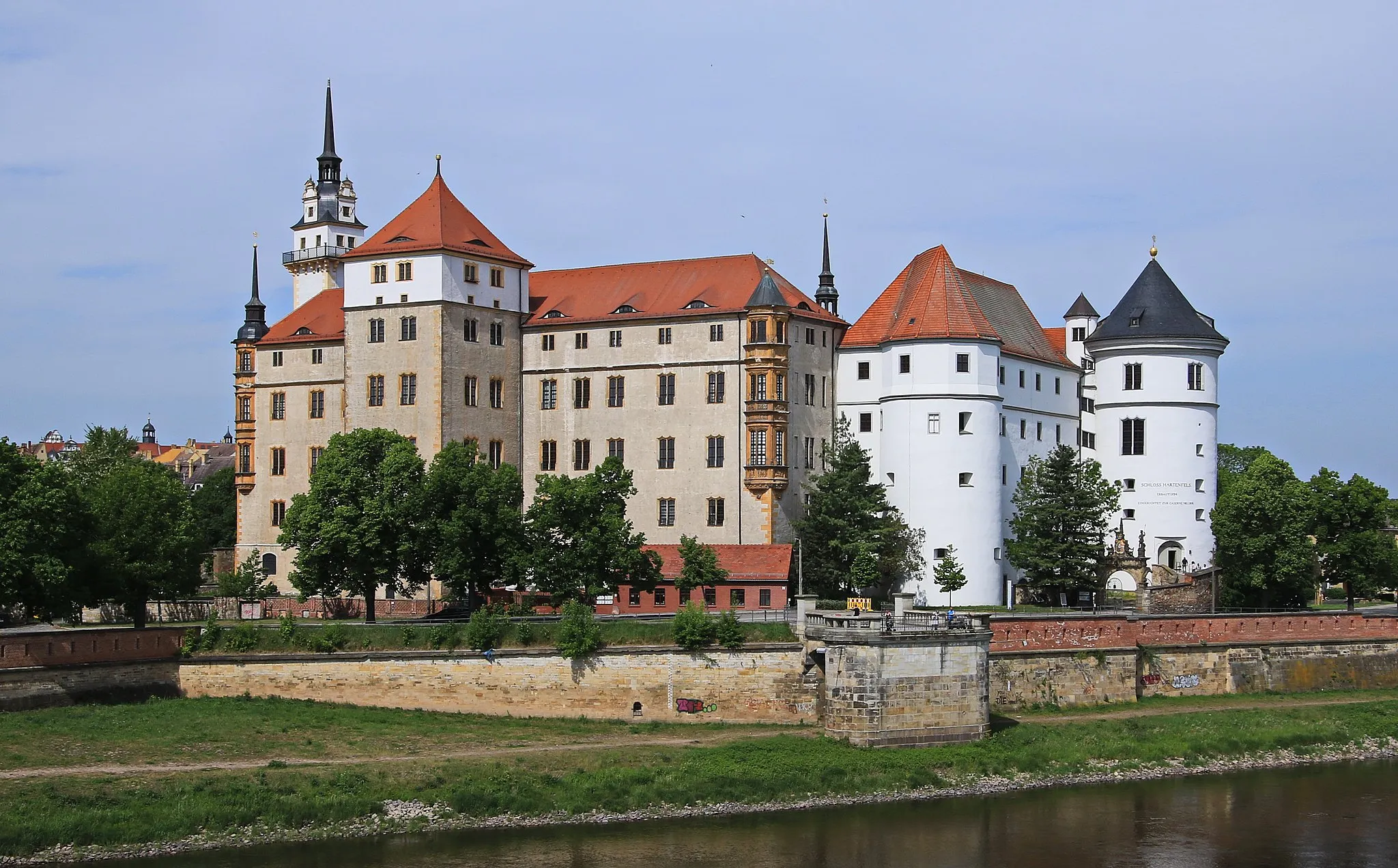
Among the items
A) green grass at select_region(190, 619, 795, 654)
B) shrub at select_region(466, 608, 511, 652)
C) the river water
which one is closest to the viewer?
the river water

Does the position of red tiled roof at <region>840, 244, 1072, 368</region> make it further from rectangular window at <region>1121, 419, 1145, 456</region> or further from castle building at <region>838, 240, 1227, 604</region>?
rectangular window at <region>1121, 419, 1145, 456</region>

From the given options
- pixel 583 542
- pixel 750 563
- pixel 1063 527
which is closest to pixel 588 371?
pixel 750 563

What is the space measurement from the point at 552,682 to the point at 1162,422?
148ft

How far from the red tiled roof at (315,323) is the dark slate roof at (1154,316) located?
41.4 meters

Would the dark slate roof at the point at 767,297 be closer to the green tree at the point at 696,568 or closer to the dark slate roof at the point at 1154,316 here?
the green tree at the point at 696,568

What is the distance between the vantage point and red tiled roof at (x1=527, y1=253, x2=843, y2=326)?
86625mm

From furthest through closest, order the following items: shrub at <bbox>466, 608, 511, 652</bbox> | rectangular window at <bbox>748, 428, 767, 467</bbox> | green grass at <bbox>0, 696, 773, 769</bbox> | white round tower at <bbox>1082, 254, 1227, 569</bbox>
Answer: white round tower at <bbox>1082, 254, 1227, 569</bbox> < rectangular window at <bbox>748, 428, 767, 467</bbox> < shrub at <bbox>466, 608, 511, 652</bbox> < green grass at <bbox>0, 696, 773, 769</bbox>

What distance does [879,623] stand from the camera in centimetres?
5584

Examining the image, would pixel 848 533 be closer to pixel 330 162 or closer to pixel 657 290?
pixel 657 290

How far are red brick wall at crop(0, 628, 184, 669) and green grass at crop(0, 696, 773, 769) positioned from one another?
1898 millimetres

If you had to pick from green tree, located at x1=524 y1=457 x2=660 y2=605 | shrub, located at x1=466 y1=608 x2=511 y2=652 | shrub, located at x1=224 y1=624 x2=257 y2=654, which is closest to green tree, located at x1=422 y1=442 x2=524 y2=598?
green tree, located at x1=524 y1=457 x2=660 y2=605

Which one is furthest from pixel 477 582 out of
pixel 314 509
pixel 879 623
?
pixel 879 623

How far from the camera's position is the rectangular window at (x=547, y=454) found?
3529 inches

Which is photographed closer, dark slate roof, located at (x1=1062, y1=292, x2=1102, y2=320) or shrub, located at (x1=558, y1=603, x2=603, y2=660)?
shrub, located at (x1=558, y1=603, x2=603, y2=660)
